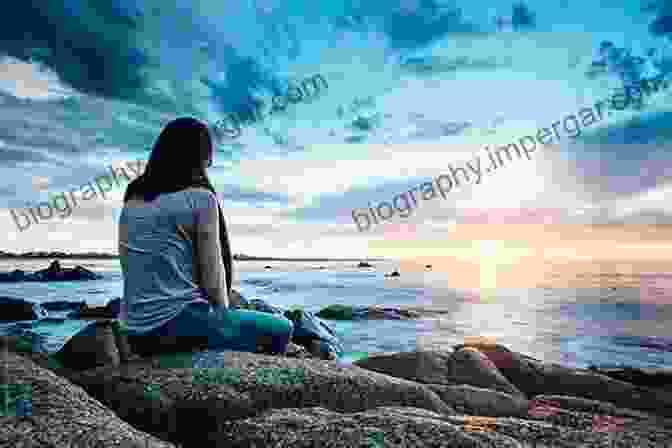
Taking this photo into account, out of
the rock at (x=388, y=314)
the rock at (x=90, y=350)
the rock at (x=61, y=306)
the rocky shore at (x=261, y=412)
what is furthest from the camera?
the rock at (x=61, y=306)

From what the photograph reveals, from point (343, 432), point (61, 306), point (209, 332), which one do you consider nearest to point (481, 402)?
point (343, 432)

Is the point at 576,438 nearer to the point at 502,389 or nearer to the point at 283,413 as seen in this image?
the point at 283,413

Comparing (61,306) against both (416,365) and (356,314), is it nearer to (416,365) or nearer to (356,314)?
(356,314)

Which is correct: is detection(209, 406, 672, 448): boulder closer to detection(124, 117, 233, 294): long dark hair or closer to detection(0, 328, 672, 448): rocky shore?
detection(0, 328, 672, 448): rocky shore

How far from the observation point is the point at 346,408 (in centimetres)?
338

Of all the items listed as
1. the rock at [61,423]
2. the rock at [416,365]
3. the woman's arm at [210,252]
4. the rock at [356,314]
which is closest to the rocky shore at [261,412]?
the rock at [61,423]

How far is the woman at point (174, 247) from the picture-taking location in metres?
3.32

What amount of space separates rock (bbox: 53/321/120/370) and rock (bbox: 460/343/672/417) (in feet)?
18.2

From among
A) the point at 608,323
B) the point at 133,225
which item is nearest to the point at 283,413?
the point at 133,225

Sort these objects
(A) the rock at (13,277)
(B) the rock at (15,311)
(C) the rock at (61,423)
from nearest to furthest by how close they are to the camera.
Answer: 1. (C) the rock at (61,423)
2. (B) the rock at (15,311)
3. (A) the rock at (13,277)

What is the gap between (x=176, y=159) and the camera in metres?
3.42

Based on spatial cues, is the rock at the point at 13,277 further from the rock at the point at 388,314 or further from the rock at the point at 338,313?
the rock at the point at 388,314

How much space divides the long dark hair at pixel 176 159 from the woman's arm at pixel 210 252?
0.20 metres

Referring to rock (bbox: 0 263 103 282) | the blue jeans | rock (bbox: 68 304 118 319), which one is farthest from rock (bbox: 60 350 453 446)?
rock (bbox: 0 263 103 282)
